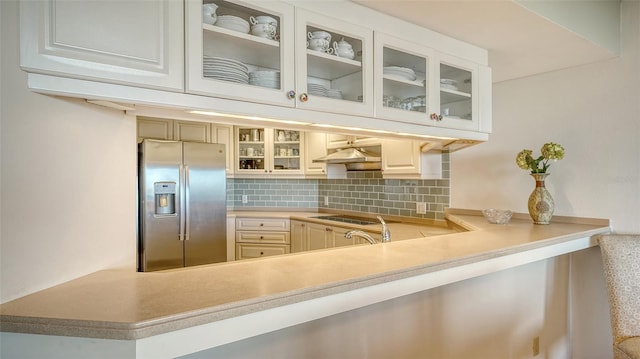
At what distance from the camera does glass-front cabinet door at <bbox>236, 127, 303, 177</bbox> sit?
4414 mm

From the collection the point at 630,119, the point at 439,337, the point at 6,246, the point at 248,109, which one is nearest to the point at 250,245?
the point at 439,337

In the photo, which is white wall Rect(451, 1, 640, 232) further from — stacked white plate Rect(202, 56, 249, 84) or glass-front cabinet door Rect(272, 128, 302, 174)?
stacked white plate Rect(202, 56, 249, 84)

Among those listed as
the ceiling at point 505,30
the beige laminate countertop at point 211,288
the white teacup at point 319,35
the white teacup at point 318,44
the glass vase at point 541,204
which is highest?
the ceiling at point 505,30

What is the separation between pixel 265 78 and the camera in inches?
56.6

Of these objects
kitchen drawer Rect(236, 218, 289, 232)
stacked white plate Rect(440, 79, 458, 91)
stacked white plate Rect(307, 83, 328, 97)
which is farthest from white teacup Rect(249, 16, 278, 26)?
kitchen drawer Rect(236, 218, 289, 232)

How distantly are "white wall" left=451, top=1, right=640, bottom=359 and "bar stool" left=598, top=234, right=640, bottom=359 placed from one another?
649 millimetres

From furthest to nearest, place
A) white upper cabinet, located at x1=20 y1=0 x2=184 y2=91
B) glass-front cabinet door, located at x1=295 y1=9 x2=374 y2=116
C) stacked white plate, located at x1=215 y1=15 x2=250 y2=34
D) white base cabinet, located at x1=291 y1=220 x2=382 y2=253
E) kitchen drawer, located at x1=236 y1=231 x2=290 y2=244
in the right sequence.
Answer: kitchen drawer, located at x1=236 y1=231 x2=290 y2=244
white base cabinet, located at x1=291 y1=220 x2=382 y2=253
glass-front cabinet door, located at x1=295 y1=9 x2=374 y2=116
stacked white plate, located at x1=215 y1=15 x2=250 y2=34
white upper cabinet, located at x1=20 y1=0 x2=184 y2=91

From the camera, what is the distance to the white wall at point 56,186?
95cm

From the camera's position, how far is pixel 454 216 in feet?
10.4

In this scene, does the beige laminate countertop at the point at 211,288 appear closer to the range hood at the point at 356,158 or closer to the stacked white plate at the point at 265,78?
the stacked white plate at the point at 265,78

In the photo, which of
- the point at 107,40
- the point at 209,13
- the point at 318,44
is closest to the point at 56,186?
A: the point at 107,40

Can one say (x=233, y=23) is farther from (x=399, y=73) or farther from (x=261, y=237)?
(x=261, y=237)

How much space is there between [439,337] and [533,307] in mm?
958

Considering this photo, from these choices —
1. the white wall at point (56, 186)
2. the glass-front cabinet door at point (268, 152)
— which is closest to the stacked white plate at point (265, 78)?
the white wall at point (56, 186)
